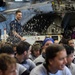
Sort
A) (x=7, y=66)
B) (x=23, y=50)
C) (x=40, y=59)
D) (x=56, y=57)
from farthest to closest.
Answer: (x=40, y=59) → (x=23, y=50) → (x=56, y=57) → (x=7, y=66)

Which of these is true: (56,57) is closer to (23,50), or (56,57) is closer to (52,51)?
(52,51)

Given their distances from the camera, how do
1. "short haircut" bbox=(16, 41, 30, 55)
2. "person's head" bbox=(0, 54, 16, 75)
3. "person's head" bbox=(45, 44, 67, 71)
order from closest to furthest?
"person's head" bbox=(0, 54, 16, 75) < "person's head" bbox=(45, 44, 67, 71) < "short haircut" bbox=(16, 41, 30, 55)

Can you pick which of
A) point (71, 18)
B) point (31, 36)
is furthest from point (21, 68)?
point (71, 18)

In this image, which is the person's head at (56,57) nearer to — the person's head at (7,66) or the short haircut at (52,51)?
the short haircut at (52,51)

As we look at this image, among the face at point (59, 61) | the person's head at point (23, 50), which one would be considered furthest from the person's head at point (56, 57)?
the person's head at point (23, 50)

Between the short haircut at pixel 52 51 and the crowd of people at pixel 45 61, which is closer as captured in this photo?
the crowd of people at pixel 45 61

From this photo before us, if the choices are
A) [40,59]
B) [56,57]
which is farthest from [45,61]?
[40,59]

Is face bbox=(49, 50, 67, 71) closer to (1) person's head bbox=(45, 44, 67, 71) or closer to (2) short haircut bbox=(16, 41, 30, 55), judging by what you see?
(1) person's head bbox=(45, 44, 67, 71)

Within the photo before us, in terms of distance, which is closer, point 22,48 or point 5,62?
point 5,62

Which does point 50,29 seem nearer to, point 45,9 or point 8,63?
point 45,9

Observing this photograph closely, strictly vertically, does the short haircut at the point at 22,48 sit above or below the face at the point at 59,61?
below

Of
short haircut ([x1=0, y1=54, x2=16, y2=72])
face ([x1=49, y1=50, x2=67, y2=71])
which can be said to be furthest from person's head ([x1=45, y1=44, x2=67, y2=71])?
short haircut ([x1=0, y1=54, x2=16, y2=72])

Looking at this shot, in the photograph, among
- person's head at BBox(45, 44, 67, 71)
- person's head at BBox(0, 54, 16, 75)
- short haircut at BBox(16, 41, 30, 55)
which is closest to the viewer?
person's head at BBox(0, 54, 16, 75)

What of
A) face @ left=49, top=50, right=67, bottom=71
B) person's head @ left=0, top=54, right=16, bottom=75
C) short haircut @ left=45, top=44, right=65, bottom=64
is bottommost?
face @ left=49, top=50, right=67, bottom=71
